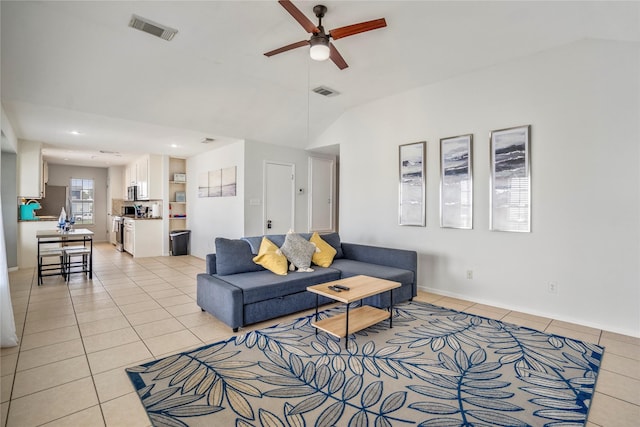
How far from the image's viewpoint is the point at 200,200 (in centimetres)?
740

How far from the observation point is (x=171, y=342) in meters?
2.79

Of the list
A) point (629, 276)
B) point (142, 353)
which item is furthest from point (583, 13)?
point (142, 353)

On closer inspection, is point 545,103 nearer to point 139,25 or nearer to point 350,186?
point 350,186

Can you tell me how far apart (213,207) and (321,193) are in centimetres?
242

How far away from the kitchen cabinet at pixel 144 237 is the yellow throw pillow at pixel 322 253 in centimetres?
503

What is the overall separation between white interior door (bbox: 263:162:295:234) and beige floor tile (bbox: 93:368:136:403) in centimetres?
390

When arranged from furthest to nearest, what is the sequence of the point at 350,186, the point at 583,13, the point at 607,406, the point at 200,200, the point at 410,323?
the point at 200,200 < the point at 350,186 < the point at 410,323 < the point at 583,13 < the point at 607,406

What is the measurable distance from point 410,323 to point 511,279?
147 centimetres

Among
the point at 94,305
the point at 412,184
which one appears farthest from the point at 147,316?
the point at 412,184

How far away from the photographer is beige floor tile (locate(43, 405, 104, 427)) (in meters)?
1.73

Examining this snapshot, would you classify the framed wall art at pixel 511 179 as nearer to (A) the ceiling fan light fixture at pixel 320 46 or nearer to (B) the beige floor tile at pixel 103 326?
(A) the ceiling fan light fixture at pixel 320 46

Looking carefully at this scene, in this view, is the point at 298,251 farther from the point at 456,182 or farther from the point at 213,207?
the point at 213,207

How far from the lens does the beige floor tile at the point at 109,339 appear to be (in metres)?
2.68

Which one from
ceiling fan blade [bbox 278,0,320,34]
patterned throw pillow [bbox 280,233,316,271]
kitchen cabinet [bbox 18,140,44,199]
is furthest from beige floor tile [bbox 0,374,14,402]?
kitchen cabinet [bbox 18,140,44,199]
